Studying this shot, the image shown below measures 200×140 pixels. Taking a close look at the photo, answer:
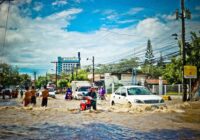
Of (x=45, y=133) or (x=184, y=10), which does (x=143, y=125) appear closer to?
(x=45, y=133)

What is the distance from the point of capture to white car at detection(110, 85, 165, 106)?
17.8 metres

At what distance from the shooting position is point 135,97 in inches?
715

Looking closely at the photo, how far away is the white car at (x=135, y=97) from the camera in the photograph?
17806 mm

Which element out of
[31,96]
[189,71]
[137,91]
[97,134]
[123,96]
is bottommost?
[97,134]

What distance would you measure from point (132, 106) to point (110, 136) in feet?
25.2

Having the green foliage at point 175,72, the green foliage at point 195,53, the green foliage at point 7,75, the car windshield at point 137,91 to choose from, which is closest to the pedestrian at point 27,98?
the car windshield at point 137,91

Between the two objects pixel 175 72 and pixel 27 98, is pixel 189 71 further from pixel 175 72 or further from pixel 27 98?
pixel 175 72

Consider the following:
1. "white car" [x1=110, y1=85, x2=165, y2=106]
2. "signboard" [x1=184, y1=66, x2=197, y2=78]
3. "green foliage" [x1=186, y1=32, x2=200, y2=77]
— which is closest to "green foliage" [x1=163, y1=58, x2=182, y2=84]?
"green foliage" [x1=186, y1=32, x2=200, y2=77]

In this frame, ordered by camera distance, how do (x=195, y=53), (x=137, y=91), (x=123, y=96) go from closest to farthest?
(x=123, y=96)
(x=137, y=91)
(x=195, y=53)

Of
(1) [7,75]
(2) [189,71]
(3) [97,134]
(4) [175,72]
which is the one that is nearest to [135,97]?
(3) [97,134]

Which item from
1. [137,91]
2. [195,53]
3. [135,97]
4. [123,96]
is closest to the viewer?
[135,97]

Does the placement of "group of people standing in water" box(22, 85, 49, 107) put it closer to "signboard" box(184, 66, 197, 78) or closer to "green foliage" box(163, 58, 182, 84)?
"signboard" box(184, 66, 197, 78)

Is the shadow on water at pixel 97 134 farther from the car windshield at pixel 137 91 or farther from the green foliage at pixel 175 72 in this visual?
the green foliage at pixel 175 72

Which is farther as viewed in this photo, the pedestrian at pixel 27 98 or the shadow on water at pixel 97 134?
the pedestrian at pixel 27 98
